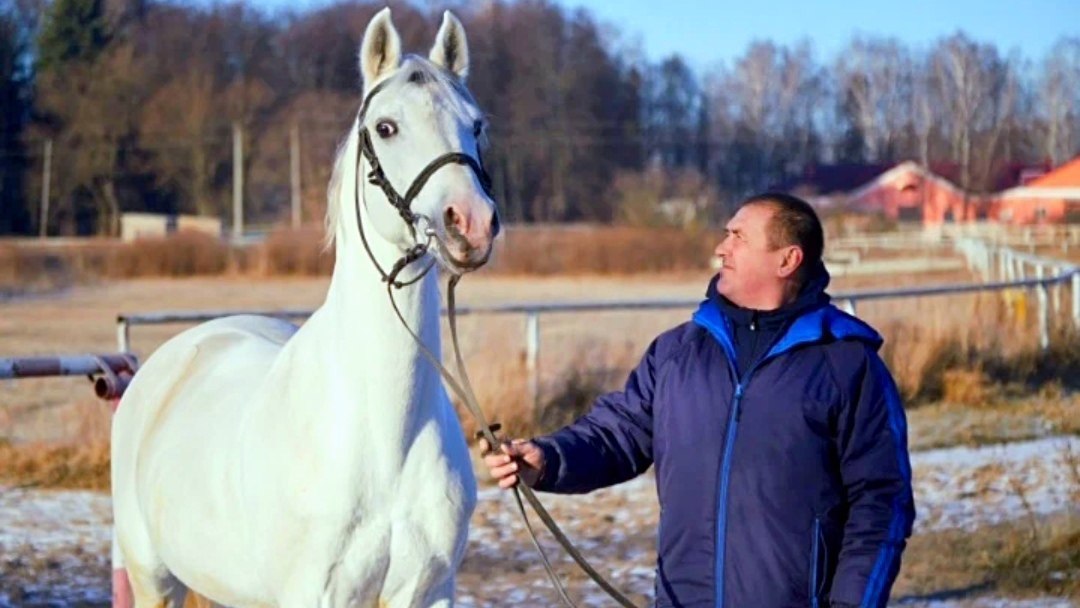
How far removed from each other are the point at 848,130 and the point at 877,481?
5628 cm

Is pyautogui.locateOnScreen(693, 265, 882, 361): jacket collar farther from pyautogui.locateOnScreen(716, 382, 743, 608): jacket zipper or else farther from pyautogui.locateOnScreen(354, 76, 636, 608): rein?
pyautogui.locateOnScreen(354, 76, 636, 608): rein

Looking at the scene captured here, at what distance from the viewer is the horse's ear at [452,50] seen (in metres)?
3.52

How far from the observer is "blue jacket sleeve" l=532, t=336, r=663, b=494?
3.14m

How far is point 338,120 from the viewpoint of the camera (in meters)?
58.0

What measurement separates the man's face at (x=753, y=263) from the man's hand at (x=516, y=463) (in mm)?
545

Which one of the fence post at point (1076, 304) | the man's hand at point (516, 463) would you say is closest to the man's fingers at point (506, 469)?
the man's hand at point (516, 463)

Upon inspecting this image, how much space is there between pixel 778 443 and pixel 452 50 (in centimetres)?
134

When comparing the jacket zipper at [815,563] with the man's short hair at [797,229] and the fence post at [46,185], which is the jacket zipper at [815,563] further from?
the fence post at [46,185]

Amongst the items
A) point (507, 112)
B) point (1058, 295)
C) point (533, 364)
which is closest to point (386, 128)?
point (533, 364)

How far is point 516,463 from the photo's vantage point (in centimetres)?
312

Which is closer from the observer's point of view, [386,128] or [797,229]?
[797,229]

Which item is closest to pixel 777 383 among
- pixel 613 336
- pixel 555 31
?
pixel 613 336

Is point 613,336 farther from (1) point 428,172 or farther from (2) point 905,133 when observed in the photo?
(2) point 905,133

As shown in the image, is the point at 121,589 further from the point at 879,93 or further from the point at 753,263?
the point at 879,93
